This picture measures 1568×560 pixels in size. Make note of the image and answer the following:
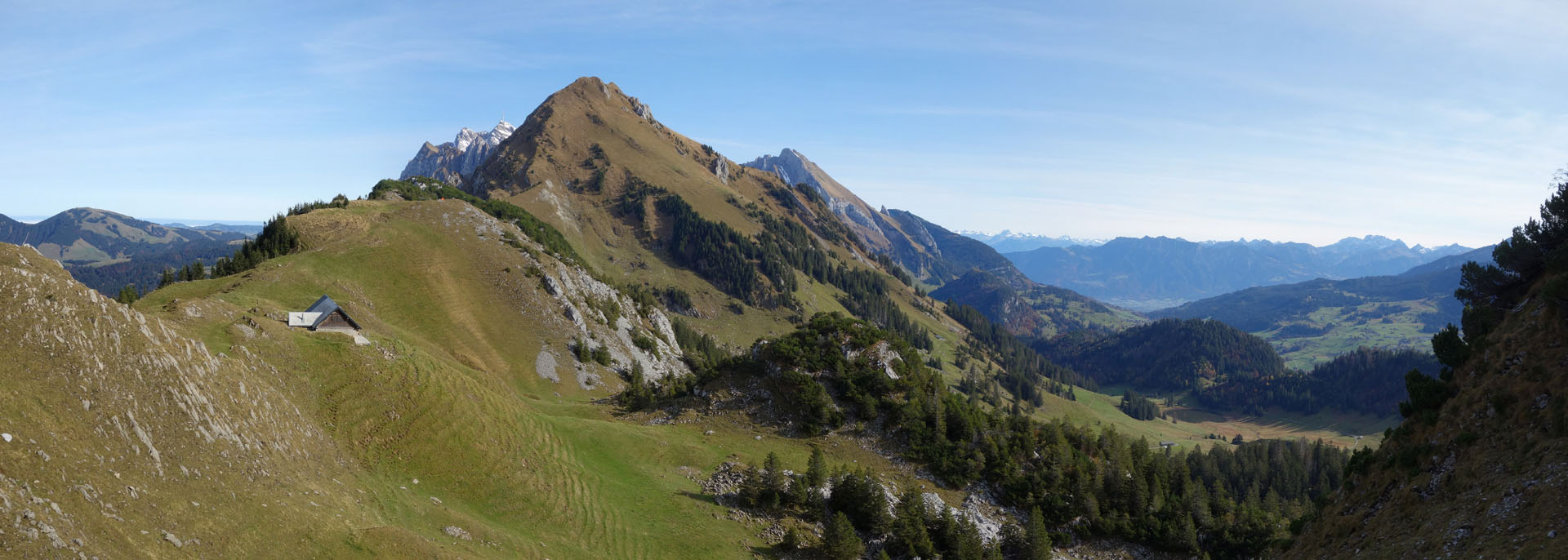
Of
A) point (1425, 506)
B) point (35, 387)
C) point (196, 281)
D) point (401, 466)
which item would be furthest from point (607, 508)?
point (196, 281)

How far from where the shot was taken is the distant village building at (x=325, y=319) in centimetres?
6003

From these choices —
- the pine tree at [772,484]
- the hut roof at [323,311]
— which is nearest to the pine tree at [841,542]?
the pine tree at [772,484]

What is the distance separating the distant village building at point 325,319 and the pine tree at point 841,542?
45.2 meters

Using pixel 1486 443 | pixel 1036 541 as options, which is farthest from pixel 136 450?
pixel 1486 443

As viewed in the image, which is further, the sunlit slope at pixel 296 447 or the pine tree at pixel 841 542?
the pine tree at pixel 841 542

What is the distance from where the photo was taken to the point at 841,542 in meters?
48.1

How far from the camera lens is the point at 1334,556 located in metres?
38.5

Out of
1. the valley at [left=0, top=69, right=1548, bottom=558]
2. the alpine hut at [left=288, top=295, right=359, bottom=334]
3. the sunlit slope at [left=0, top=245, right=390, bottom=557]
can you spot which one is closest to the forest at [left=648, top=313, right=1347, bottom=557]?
the valley at [left=0, top=69, right=1548, bottom=558]

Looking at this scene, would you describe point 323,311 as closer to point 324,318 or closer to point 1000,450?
point 324,318

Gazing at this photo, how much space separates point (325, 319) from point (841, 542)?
5223cm

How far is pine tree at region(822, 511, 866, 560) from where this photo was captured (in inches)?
1893

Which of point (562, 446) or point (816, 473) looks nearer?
point (816, 473)

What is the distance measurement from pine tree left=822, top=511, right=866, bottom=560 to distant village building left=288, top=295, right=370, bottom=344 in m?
45.2

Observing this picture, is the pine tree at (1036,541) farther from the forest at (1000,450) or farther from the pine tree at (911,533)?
the pine tree at (911,533)
